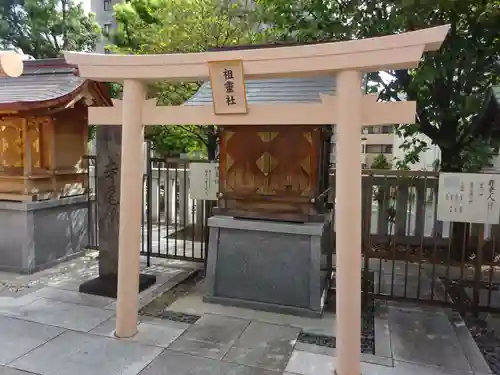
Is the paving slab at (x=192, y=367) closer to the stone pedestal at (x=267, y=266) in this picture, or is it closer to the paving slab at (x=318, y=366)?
the paving slab at (x=318, y=366)

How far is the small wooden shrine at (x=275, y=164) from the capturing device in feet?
A: 17.2

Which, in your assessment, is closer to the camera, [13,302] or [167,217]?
[13,302]

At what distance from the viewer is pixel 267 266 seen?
5.23 metres

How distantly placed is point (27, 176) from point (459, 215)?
21.0 ft

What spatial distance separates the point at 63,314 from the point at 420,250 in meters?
4.62

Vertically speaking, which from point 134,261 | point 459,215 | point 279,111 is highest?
point 279,111

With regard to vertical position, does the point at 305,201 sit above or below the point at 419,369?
above

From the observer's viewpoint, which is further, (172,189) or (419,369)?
(172,189)

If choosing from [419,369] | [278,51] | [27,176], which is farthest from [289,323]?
[27,176]

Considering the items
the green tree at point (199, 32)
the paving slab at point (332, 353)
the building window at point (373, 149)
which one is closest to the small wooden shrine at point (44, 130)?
the green tree at point (199, 32)

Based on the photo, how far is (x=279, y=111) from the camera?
385 cm

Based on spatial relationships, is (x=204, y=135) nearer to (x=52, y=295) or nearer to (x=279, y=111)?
(x=52, y=295)

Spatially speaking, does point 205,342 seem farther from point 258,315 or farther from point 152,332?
point 258,315

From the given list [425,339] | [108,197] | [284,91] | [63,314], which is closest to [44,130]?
[108,197]
